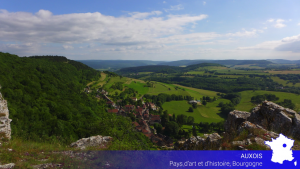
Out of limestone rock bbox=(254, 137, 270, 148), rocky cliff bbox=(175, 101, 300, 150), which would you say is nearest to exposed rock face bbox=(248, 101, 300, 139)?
rocky cliff bbox=(175, 101, 300, 150)

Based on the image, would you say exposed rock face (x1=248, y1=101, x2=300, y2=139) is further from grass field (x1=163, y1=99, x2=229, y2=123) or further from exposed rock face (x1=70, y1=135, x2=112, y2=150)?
grass field (x1=163, y1=99, x2=229, y2=123)

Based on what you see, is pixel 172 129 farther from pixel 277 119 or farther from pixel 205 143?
pixel 205 143

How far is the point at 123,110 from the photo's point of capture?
268 feet

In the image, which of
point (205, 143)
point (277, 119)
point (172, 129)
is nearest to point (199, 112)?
point (172, 129)

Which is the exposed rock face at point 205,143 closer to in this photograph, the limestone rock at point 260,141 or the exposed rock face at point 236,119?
the limestone rock at point 260,141

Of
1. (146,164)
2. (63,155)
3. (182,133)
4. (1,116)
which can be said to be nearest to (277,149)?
(146,164)

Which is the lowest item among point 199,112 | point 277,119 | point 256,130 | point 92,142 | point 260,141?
point 199,112

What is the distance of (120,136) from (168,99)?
108330mm

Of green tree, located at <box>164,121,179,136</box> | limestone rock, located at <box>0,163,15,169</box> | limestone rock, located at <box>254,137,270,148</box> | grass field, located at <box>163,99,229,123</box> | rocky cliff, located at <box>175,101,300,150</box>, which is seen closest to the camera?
limestone rock, located at <box>0,163,15,169</box>

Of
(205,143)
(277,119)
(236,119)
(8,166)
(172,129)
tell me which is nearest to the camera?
(8,166)

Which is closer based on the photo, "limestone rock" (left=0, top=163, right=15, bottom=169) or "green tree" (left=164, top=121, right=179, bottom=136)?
"limestone rock" (left=0, top=163, right=15, bottom=169)

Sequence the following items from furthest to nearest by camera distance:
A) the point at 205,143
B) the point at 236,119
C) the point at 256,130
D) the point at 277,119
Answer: the point at 236,119 → the point at 277,119 → the point at 205,143 → the point at 256,130

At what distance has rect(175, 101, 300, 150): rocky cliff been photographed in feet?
29.7

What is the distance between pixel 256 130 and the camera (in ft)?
32.6
